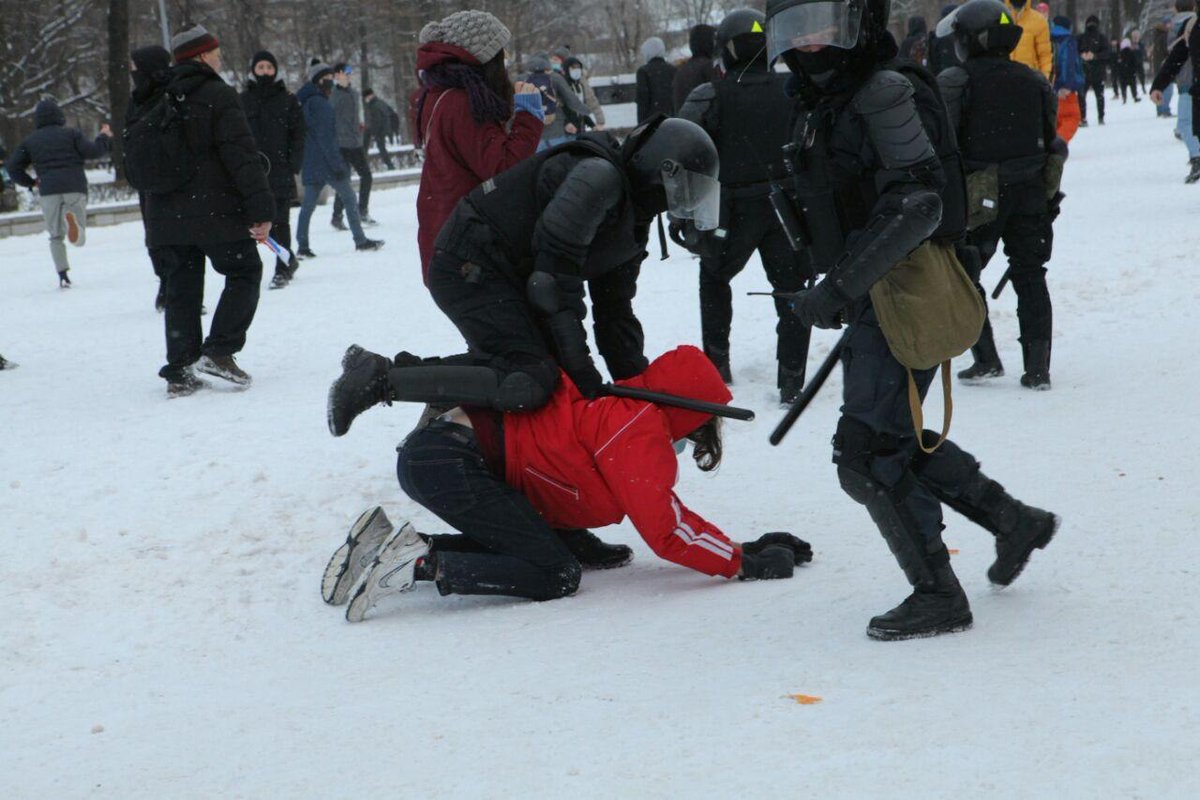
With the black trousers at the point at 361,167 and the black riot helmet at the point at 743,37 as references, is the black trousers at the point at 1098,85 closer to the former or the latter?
the black trousers at the point at 361,167

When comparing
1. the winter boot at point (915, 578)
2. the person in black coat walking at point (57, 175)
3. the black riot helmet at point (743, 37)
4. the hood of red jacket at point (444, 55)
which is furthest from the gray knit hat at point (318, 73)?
the winter boot at point (915, 578)

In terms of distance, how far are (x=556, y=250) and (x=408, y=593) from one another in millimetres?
1243

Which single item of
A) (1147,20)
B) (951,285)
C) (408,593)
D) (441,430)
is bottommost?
(408,593)

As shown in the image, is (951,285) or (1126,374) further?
(1126,374)

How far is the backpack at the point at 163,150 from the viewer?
7.09 m

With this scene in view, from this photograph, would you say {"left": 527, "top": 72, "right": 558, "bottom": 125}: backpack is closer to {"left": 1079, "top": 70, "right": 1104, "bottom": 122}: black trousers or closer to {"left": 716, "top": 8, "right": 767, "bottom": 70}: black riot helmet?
{"left": 716, "top": 8, "right": 767, "bottom": 70}: black riot helmet

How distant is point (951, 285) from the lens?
3500 millimetres

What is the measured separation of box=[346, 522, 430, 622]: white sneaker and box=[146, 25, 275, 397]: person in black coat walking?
12.1ft

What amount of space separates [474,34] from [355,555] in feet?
7.12

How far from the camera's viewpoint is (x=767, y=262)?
6.50m

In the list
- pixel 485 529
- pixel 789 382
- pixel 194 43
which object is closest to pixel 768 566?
pixel 485 529

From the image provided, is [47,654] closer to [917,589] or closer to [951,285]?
[917,589]

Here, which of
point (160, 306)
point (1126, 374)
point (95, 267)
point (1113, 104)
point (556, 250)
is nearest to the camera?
point (556, 250)

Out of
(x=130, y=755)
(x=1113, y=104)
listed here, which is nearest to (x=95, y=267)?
(x=130, y=755)
